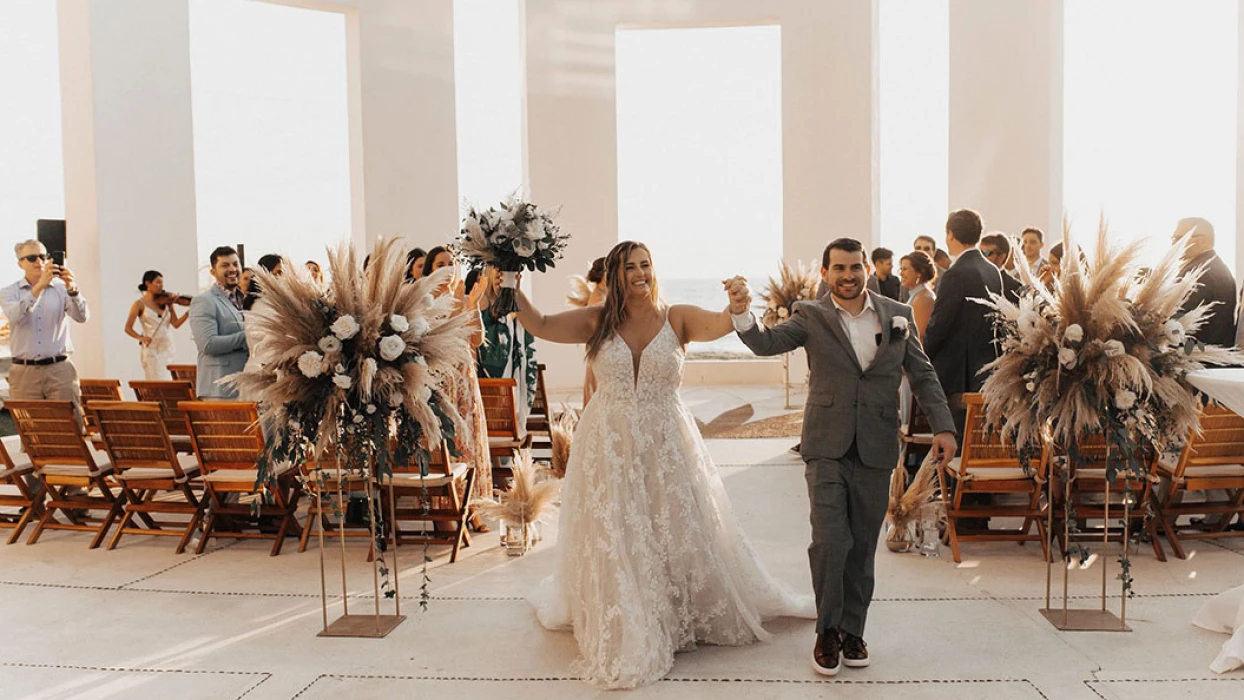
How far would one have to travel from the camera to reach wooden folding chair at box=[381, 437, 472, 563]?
665 cm

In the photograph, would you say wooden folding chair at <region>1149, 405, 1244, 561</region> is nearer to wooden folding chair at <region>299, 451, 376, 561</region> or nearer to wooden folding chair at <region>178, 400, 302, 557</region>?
wooden folding chair at <region>299, 451, 376, 561</region>

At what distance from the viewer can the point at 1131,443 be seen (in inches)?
205

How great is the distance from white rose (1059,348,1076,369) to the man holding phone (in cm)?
728

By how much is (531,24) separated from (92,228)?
6925 millimetres

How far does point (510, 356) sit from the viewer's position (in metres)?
8.41

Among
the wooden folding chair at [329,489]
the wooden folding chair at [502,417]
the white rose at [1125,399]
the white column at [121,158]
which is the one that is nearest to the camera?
the white rose at [1125,399]

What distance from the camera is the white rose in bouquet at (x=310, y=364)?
5047 millimetres

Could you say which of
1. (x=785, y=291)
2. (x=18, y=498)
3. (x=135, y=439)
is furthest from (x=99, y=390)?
(x=785, y=291)

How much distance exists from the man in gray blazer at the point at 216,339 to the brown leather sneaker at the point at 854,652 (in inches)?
204

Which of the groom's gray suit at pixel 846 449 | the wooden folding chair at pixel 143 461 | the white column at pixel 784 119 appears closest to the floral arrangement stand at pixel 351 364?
the groom's gray suit at pixel 846 449

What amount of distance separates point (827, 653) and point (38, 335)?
22.5ft

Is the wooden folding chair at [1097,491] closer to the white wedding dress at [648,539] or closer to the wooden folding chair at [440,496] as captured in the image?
the white wedding dress at [648,539]

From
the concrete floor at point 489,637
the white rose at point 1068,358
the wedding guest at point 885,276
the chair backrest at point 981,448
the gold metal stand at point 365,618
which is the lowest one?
the concrete floor at point 489,637

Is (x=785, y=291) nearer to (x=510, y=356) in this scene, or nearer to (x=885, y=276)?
(x=885, y=276)
